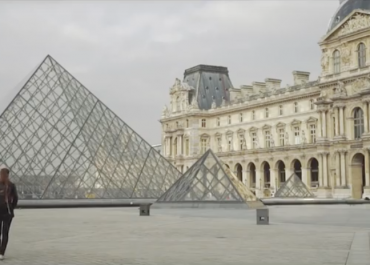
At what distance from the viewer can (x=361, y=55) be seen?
180ft

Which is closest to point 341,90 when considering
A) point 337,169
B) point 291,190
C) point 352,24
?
point 352,24

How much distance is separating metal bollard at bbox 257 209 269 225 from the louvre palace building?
38.4 m

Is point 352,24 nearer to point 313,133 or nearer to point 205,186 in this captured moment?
point 313,133

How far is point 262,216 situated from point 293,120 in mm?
50671

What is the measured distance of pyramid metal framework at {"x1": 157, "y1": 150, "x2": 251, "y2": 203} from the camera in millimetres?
26453

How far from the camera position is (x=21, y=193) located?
31.5 m

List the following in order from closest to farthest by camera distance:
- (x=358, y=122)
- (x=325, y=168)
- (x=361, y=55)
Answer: (x=361, y=55), (x=358, y=122), (x=325, y=168)

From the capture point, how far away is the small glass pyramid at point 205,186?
2642 cm

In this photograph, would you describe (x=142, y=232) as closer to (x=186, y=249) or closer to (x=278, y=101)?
(x=186, y=249)

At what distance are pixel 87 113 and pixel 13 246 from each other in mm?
25266

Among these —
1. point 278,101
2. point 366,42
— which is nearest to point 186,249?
point 366,42

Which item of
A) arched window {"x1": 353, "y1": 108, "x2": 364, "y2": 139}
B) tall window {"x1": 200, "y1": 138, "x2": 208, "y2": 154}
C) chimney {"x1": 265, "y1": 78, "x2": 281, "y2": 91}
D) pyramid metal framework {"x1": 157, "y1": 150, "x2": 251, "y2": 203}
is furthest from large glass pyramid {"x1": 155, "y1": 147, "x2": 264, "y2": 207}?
tall window {"x1": 200, "y1": 138, "x2": 208, "y2": 154}

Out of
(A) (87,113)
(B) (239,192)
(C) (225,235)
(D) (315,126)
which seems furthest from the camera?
(D) (315,126)

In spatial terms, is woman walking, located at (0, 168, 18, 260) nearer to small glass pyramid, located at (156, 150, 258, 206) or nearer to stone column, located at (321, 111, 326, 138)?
small glass pyramid, located at (156, 150, 258, 206)
